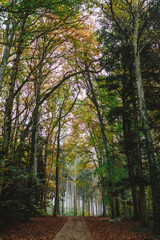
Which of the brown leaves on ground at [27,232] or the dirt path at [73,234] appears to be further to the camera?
the dirt path at [73,234]

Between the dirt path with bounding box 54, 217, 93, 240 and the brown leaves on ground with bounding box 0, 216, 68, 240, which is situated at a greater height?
the brown leaves on ground with bounding box 0, 216, 68, 240

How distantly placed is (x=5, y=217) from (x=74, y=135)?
1162 cm

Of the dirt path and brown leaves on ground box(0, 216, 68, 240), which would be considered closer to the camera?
brown leaves on ground box(0, 216, 68, 240)

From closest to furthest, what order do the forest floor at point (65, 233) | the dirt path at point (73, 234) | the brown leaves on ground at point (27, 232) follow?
the brown leaves on ground at point (27, 232) < the forest floor at point (65, 233) < the dirt path at point (73, 234)

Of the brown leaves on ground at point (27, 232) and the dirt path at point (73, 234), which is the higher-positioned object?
the brown leaves on ground at point (27, 232)

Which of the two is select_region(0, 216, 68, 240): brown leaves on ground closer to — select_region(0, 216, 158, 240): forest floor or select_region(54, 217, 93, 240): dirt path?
select_region(0, 216, 158, 240): forest floor

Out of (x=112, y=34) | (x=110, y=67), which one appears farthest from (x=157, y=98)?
(x=112, y=34)

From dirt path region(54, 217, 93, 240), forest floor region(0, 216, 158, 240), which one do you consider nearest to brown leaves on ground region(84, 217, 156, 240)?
forest floor region(0, 216, 158, 240)

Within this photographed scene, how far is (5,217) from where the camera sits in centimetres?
532

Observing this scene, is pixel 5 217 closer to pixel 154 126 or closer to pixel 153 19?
pixel 154 126

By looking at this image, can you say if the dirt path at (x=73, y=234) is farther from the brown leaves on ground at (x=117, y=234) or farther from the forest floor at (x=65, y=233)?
the brown leaves on ground at (x=117, y=234)

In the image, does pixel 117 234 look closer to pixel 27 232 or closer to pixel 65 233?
pixel 65 233

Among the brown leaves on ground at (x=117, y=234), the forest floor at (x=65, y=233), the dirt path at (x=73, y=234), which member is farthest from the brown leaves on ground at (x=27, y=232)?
the brown leaves on ground at (x=117, y=234)

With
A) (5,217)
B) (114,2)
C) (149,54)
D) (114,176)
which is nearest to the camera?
(5,217)
